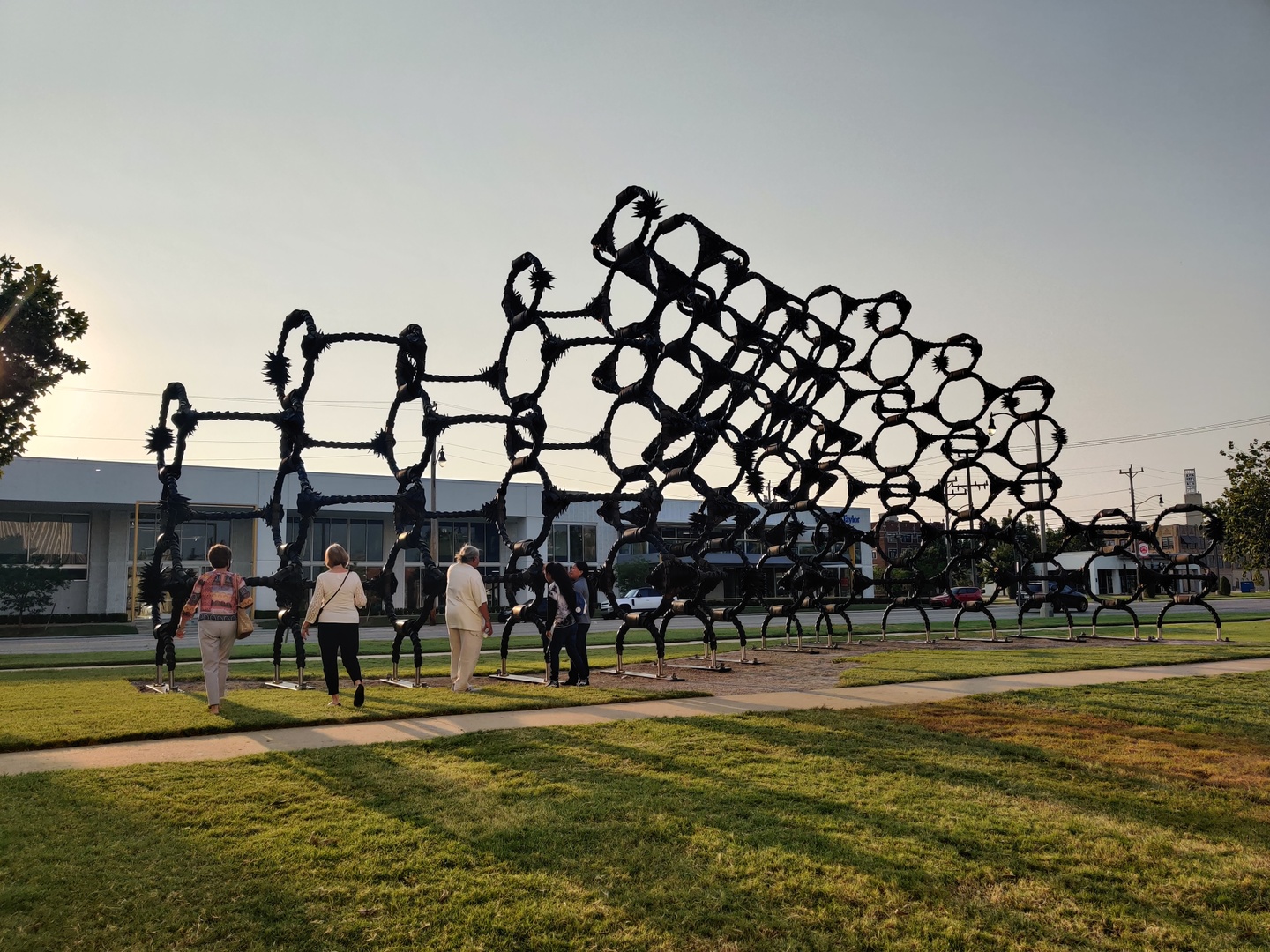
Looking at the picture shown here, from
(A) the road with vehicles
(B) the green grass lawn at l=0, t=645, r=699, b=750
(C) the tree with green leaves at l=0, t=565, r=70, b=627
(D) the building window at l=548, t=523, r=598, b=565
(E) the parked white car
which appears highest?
(D) the building window at l=548, t=523, r=598, b=565

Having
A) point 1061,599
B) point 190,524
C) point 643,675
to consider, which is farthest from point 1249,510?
point 190,524

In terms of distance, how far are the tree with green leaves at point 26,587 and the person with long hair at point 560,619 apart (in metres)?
38.0

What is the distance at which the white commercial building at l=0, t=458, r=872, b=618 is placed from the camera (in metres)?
43.3

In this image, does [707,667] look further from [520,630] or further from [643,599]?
[643,599]

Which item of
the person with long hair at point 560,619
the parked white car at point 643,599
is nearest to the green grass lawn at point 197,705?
the person with long hair at point 560,619

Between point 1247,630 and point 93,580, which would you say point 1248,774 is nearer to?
point 1247,630

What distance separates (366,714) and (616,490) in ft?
18.7

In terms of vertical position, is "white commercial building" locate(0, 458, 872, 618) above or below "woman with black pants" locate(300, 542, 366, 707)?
above

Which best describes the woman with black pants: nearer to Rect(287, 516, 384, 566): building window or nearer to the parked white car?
the parked white car

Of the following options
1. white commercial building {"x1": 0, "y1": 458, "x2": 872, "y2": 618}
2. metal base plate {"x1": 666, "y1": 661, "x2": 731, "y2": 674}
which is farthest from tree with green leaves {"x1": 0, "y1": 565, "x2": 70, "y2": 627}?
metal base plate {"x1": 666, "y1": 661, "x2": 731, "y2": 674}

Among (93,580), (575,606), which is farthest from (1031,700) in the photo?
(93,580)

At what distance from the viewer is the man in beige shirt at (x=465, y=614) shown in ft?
34.5

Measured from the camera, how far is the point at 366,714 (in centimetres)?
900

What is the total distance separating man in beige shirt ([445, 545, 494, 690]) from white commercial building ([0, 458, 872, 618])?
3087 cm
